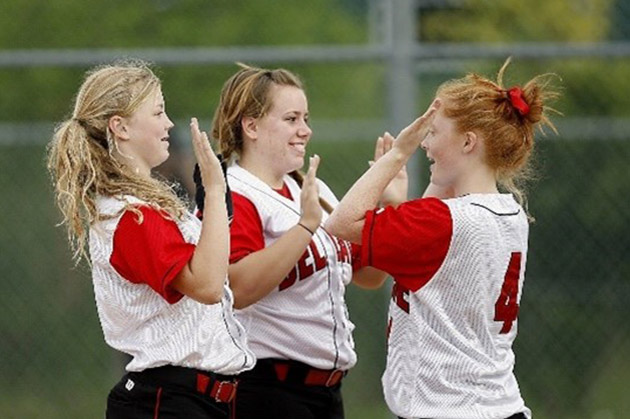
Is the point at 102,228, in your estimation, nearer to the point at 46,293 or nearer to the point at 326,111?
the point at 46,293

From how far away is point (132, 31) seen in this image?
25.4 feet

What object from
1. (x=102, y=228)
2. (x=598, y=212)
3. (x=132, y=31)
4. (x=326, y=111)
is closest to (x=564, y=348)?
(x=598, y=212)

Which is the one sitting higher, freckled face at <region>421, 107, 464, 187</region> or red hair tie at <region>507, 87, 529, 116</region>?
red hair tie at <region>507, 87, 529, 116</region>

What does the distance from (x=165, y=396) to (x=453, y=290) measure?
84 cm

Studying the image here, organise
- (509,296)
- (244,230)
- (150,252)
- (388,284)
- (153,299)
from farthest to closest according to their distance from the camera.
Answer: (388,284), (244,230), (509,296), (153,299), (150,252)

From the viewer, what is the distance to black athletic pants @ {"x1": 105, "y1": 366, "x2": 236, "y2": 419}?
4.15m

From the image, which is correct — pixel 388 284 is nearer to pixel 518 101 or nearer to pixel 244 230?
pixel 244 230

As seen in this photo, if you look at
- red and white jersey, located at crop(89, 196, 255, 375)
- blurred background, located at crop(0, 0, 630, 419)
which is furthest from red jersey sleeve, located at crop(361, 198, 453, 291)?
blurred background, located at crop(0, 0, 630, 419)

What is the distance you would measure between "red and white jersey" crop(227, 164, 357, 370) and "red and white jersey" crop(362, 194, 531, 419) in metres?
0.39

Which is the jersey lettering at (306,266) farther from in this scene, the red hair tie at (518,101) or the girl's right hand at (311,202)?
the red hair tie at (518,101)

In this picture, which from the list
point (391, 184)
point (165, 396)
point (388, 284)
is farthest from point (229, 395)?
point (388, 284)

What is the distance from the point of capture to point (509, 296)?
14.3ft

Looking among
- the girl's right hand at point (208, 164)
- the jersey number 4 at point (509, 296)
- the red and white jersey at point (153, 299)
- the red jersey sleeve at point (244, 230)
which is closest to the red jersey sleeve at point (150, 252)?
the red and white jersey at point (153, 299)

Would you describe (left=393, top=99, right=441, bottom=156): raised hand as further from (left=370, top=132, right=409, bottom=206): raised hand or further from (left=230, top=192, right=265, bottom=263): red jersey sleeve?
(left=230, top=192, right=265, bottom=263): red jersey sleeve
